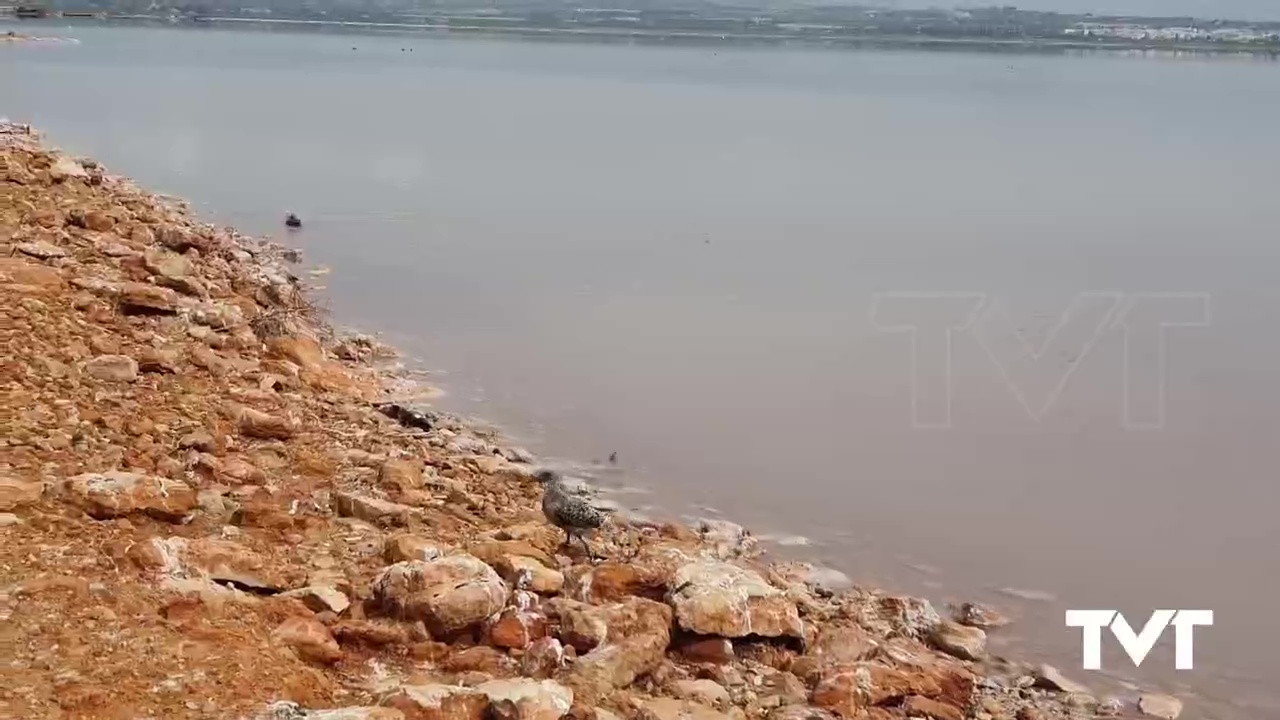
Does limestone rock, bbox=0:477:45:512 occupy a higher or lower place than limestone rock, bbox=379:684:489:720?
higher

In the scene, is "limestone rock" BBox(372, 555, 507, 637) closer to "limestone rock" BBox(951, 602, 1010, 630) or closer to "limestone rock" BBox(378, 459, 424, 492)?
"limestone rock" BBox(378, 459, 424, 492)

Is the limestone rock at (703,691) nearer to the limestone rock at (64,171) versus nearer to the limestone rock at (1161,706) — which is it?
the limestone rock at (1161,706)

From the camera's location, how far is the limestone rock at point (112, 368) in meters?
6.52

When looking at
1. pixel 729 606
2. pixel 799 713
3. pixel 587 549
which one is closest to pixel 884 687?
pixel 799 713

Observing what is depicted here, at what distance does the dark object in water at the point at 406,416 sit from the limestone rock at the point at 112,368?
5.14 feet

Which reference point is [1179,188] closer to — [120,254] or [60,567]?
[120,254]

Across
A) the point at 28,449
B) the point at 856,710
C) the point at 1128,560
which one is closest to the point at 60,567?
the point at 28,449

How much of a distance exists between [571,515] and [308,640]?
176 cm

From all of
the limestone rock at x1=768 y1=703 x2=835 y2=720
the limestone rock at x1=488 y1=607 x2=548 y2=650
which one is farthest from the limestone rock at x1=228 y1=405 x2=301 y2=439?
the limestone rock at x1=768 y1=703 x2=835 y2=720

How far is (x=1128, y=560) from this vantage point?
6.60 m

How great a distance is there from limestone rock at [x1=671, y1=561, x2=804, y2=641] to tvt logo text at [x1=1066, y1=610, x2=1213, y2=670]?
1.50m

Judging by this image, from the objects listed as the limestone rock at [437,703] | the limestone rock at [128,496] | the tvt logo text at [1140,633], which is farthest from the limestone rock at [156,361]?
the tvt logo text at [1140,633]

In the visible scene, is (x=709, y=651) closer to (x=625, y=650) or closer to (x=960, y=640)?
(x=625, y=650)

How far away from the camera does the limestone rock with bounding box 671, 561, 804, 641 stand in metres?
4.91
